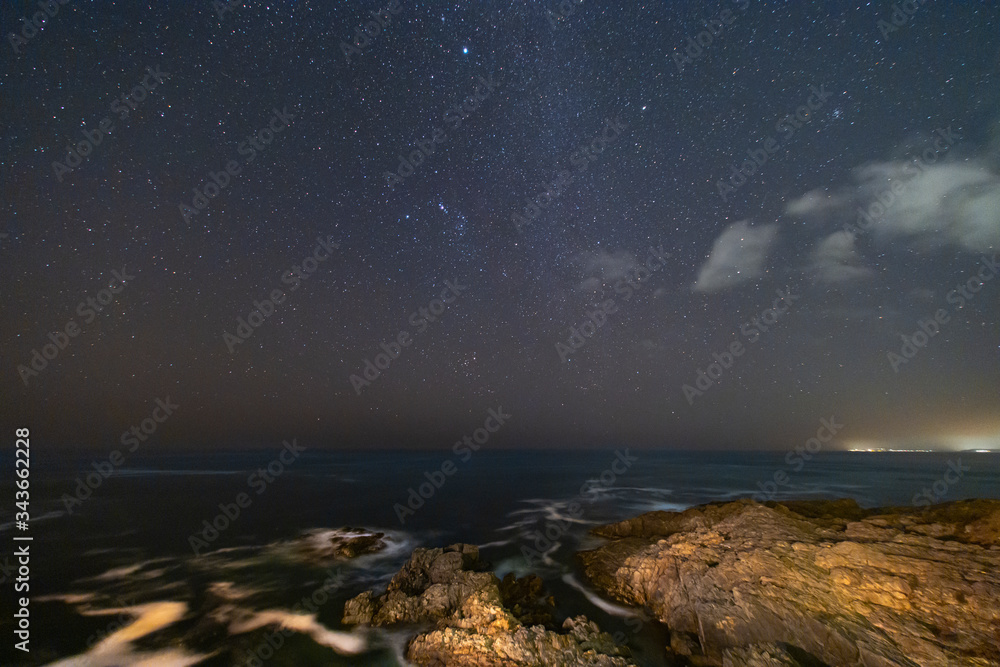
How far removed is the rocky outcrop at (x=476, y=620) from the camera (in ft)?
27.8

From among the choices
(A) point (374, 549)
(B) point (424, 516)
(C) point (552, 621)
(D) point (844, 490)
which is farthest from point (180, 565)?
(D) point (844, 490)

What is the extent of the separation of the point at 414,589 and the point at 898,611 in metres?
13.1

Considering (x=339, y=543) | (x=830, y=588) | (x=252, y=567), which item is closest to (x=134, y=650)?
(x=252, y=567)

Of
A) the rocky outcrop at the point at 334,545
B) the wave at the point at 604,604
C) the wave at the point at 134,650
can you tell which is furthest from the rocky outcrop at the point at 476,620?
the rocky outcrop at the point at 334,545

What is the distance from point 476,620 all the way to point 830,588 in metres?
9.28

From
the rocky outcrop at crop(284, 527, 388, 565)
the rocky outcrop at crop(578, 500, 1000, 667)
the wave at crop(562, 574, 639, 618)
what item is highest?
the rocky outcrop at crop(578, 500, 1000, 667)

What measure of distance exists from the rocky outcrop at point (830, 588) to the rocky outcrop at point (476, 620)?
2779 mm

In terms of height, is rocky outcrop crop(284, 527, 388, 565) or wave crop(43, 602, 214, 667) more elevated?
wave crop(43, 602, 214, 667)

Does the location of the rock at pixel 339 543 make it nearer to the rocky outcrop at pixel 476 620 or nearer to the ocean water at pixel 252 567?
the ocean water at pixel 252 567

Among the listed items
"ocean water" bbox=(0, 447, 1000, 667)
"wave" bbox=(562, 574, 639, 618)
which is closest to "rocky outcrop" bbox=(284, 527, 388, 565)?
"ocean water" bbox=(0, 447, 1000, 667)

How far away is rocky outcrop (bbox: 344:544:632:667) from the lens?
333 inches

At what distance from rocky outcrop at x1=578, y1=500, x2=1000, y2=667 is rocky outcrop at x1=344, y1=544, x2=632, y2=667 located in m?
2.78

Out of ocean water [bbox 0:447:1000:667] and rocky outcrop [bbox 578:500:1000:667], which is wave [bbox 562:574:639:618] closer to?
ocean water [bbox 0:447:1000:667]

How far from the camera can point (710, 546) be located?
12461 mm
